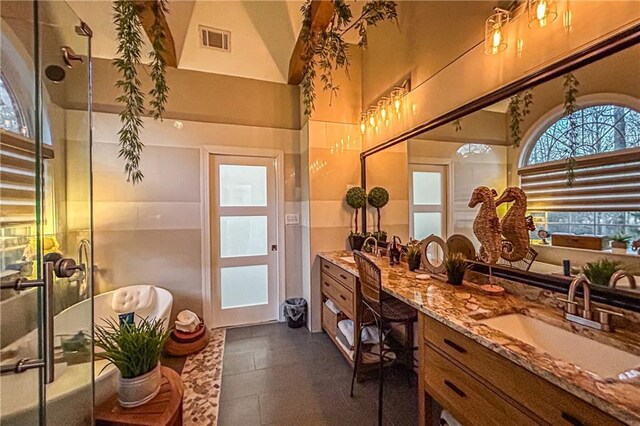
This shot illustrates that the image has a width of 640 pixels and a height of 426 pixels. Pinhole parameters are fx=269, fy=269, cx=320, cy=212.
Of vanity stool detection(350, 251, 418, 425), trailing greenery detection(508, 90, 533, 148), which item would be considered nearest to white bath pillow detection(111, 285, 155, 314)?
vanity stool detection(350, 251, 418, 425)

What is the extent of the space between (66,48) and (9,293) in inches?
50.3

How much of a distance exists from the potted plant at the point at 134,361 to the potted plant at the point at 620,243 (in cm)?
221

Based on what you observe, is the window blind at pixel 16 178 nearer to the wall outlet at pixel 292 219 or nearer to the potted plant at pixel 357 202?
the wall outlet at pixel 292 219

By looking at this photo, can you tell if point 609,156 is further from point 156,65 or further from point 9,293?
point 156,65

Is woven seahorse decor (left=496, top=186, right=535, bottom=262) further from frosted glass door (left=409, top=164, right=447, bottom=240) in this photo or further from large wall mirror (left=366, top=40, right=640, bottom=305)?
frosted glass door (left=409, top=164, right=447, bottom=240)

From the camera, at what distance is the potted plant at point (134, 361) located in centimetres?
138

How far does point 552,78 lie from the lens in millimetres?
1293

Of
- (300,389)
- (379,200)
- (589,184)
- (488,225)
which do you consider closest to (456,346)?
(488,225)

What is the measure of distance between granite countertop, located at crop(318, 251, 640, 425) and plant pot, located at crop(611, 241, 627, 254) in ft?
0.85

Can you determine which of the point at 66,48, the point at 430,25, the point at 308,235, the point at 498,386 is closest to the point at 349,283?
the point at 308,235

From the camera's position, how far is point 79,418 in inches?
50.0

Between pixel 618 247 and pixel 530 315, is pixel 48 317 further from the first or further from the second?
pixel 618 247

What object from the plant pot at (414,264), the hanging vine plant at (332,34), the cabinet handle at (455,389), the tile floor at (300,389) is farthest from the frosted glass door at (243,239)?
the cabinet handle at (455,389)

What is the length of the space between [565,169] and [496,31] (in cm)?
86
